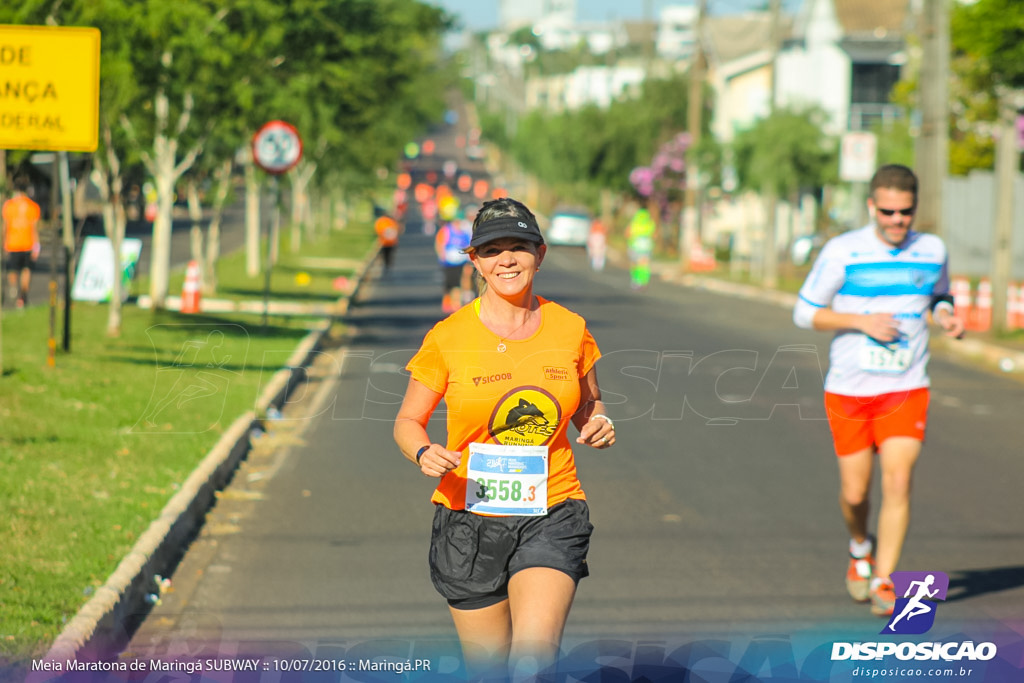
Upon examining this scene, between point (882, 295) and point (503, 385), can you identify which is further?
point (882, 295)

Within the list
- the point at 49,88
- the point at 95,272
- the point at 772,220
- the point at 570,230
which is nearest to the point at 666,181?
the point at 570,230

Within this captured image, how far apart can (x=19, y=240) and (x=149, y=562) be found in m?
16.9

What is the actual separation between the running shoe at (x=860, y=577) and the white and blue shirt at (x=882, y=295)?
2.92 feet

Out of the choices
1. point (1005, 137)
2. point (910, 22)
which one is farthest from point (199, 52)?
point (910, 22)

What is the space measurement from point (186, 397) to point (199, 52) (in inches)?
351

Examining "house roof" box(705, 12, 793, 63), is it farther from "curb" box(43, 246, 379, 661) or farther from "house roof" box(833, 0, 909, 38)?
"curb" box(43, 246, 379, 661)

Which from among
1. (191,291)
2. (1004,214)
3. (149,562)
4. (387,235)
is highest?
(1004,214)

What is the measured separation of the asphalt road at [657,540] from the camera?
6.60 meters

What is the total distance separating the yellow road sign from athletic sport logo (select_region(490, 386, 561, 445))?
9233 millimetres

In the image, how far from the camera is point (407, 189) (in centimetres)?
13138

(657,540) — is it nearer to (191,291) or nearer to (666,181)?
(191,291)

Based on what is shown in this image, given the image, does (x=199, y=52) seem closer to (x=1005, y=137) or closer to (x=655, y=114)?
(x=1005, y=137)

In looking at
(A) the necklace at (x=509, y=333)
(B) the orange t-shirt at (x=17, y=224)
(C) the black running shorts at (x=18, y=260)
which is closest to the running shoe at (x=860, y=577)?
(A) the necklace at (x=509, y=333)

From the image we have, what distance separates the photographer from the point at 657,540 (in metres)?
8.81
